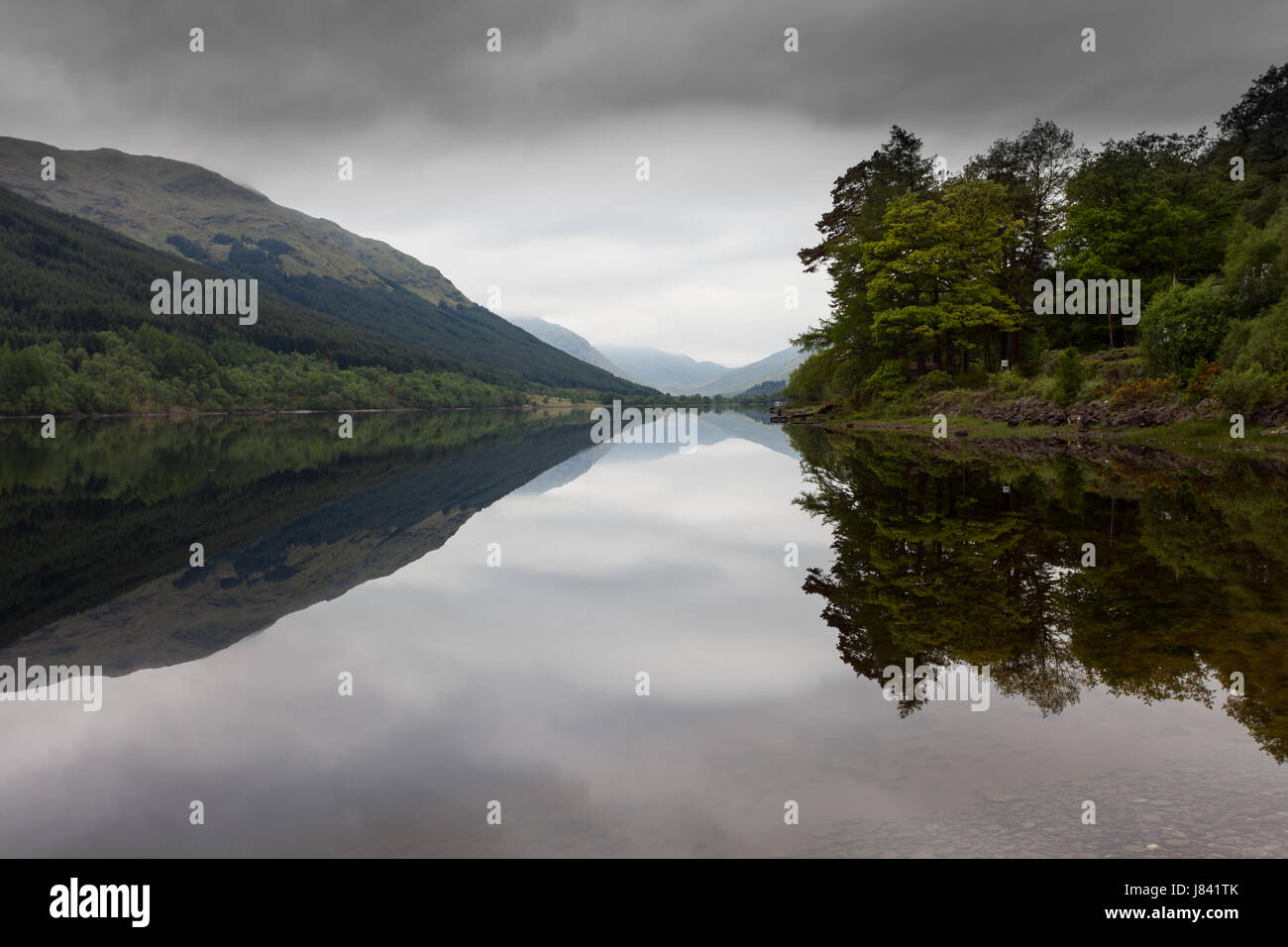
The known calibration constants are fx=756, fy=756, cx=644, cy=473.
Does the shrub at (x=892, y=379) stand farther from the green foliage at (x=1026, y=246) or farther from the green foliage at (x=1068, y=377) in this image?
the green foliage at (x=1068, y=377)

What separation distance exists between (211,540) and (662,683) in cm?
1518

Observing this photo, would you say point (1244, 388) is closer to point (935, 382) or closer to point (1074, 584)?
point (935, 382)

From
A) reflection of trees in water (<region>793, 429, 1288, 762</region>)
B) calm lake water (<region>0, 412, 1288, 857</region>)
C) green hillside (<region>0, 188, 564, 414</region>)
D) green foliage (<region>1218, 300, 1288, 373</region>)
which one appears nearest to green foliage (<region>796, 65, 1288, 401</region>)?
green foliage (<region>1218, 300, 1288, 373</region>)

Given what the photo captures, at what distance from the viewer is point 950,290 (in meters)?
55.0

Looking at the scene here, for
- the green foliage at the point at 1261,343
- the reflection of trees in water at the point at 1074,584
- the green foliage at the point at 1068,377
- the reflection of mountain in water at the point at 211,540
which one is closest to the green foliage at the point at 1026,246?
the green foliage at the point at 1068,377

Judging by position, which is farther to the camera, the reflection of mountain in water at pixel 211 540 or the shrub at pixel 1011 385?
the shrub at pixel 1011 385

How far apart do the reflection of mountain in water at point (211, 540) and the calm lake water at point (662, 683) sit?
130 mm

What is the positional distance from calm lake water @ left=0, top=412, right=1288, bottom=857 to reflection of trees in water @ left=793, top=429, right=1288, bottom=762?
2.9 inches

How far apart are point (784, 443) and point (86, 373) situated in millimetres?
128705

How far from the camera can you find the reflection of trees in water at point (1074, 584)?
28.8ft

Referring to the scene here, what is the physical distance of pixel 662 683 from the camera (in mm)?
9133

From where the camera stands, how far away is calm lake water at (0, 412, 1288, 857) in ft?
19.3

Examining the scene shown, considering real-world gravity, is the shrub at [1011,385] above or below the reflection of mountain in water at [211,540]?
above

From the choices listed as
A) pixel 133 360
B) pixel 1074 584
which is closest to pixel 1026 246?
pixel 1074 584
